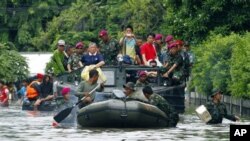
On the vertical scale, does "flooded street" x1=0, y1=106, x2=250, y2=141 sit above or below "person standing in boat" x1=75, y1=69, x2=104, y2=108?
below

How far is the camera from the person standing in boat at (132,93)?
2981cm

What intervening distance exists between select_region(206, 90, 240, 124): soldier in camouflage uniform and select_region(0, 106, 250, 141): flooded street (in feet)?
0.81

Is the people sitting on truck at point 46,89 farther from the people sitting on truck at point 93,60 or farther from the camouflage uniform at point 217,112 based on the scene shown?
the camouflage uniform at point 217,112

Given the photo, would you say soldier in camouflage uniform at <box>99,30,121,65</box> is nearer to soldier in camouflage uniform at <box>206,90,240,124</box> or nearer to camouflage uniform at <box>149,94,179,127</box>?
soldier in camouflage uniform at <box>206,90,240,124</box>

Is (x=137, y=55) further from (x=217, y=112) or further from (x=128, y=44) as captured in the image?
(x=217, y=112)

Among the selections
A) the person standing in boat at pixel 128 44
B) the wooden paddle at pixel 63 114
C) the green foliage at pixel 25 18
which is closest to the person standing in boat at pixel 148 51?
the person standing in boat at pixel 128 44

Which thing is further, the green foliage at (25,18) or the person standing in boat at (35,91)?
the green foliage at (25,18)

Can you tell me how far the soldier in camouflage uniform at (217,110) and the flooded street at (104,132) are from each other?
0.81ft

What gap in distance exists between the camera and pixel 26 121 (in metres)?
33.7

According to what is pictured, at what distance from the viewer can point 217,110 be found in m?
31.7

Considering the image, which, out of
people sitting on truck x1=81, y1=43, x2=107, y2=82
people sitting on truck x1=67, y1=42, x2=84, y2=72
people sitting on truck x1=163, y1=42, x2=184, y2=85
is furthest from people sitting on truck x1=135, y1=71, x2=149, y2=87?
people sitting on truck x1=67, y1=42, x2=84, y2=72

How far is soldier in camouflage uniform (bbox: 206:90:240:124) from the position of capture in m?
31.6

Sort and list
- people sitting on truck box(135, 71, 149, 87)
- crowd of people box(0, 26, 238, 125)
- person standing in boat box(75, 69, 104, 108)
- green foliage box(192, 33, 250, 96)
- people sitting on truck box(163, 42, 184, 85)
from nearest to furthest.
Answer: person standing in boat box(75, 69, 104, 108) → people sitting on truck box(135, 71, 149, 87) → crowd of people box(0, 26, 238, 125) → people sitting on truck box(163, 42, 184, 85) → green foliage box(192, 33, 250, 96)

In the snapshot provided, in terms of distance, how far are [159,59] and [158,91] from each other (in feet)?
7.43
